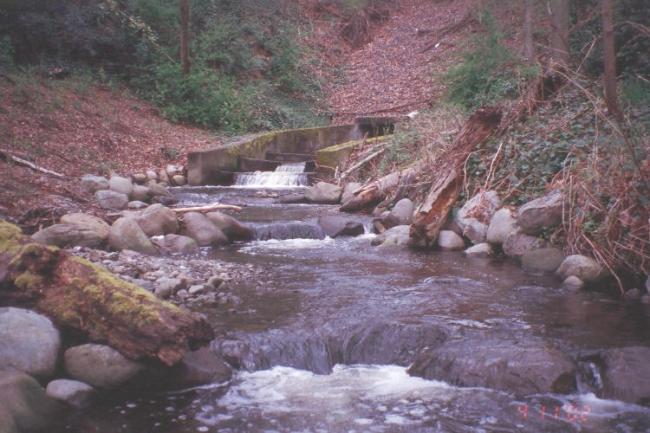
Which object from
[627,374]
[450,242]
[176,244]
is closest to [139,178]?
[176,244]

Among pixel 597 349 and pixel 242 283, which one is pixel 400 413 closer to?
pixel 597 349

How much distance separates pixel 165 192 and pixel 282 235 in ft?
11.2

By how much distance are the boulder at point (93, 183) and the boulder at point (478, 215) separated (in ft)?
20.5

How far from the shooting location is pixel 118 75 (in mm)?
19781

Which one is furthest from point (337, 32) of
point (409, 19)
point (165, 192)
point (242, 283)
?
point (242, 283)

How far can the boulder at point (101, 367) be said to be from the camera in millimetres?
4766

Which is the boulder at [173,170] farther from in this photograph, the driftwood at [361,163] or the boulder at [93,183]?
the driftwood at [361,163]

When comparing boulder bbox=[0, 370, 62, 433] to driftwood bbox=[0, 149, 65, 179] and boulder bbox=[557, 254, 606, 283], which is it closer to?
boulder bbox=[557, 254, 606, 283]

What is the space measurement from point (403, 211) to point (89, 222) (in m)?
4.75

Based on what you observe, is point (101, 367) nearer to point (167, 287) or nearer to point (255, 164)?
point (167, 287)

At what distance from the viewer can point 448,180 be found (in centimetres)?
1044

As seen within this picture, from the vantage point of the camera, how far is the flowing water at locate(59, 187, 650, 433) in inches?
179

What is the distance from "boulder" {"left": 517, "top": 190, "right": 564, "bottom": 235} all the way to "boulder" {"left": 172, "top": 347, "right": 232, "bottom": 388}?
197 inches

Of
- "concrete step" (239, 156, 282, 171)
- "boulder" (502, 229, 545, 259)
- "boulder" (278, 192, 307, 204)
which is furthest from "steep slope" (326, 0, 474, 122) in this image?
"boulder" (502, 229, 545, 259)
